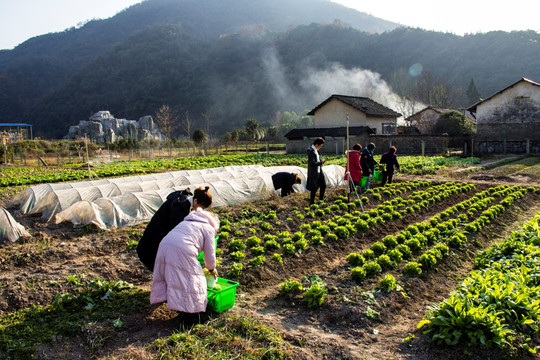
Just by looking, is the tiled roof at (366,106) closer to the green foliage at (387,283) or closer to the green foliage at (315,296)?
the green foliage at (387,283)

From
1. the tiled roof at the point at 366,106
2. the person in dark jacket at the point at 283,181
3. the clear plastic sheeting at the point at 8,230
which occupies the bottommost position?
the clear plastic sheeting at the point at 8,230

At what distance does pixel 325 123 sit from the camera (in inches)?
1631

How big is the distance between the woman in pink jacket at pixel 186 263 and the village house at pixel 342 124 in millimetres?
30084

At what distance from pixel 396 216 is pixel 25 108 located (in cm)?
10971

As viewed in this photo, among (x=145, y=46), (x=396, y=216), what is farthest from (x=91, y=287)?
(x=145, y=46)

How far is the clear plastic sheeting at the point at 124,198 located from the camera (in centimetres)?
1023

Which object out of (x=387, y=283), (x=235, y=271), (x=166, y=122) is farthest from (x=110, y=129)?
(x=387, y=283)

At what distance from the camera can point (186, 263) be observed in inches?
173

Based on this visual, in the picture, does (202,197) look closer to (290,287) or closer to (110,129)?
(290,287)

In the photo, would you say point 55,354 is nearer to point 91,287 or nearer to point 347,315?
point 91,287

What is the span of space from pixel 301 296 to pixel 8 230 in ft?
23.8

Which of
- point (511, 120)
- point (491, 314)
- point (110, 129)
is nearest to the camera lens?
point (491, 314)

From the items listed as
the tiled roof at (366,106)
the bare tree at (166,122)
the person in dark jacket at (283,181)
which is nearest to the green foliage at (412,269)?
the person in dark jacket at (283,181)

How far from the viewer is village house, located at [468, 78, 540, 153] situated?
30.1 meters
